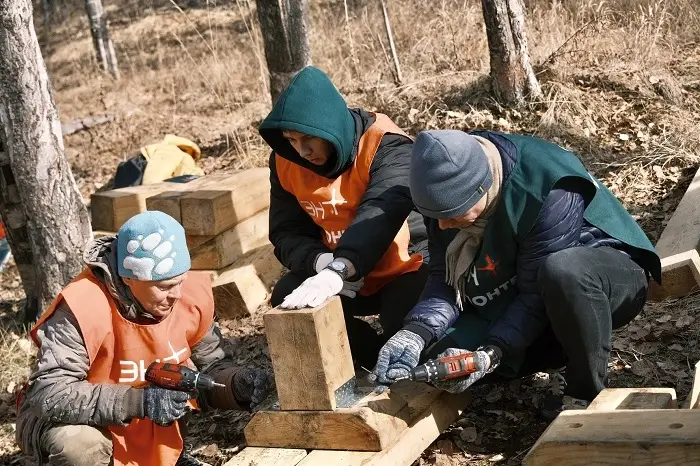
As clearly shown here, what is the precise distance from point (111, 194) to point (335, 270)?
9.40 feet

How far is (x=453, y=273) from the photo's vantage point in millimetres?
3438

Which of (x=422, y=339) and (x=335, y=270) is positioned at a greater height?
(x=335, y=270)

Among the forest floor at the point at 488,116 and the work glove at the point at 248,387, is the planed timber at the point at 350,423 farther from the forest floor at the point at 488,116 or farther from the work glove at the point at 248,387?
the forest floor at the point at 488,116

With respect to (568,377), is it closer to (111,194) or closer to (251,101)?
(111,194)

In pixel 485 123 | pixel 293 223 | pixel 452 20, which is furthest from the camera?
pixel 452 20

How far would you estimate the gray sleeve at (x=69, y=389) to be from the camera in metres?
3.20

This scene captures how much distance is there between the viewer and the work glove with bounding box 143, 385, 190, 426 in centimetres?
323

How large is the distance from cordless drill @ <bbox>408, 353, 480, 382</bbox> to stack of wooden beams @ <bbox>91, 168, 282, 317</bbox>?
7.66 ft

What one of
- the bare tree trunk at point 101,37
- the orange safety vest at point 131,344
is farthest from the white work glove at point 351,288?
the bare tree trunk at point 101,37

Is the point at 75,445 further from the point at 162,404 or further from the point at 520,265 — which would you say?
the point at 520,265

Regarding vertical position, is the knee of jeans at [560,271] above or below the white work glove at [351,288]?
above

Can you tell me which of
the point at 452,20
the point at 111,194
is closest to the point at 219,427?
the point at 111,194

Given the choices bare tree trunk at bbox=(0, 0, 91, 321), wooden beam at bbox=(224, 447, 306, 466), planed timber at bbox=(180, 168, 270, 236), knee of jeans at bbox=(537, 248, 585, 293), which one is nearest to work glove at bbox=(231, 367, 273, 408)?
wooden beam at bbox=(224, 447, 306, 466)

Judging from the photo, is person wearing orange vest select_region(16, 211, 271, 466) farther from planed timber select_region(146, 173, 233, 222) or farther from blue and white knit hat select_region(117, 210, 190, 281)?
planed timber select_region(146, 173, 233, 222)
